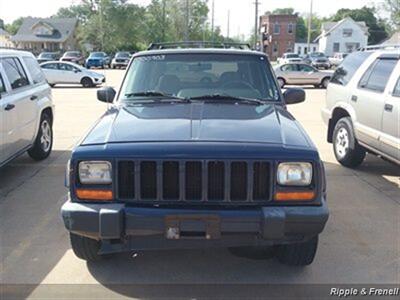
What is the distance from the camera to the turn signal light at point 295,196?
11.3 feet

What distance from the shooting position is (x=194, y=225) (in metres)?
3.31

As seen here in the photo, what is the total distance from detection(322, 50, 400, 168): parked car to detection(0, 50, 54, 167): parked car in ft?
15.4

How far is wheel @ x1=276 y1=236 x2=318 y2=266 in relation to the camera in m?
3.89

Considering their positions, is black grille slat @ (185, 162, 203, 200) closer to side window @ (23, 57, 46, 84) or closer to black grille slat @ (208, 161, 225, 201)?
black grille slat @ (208, 161, 225, 201)

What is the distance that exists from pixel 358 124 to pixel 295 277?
3801 millimetres

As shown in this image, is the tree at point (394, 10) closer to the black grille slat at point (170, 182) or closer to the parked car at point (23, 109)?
the parked car at point (23, 109)

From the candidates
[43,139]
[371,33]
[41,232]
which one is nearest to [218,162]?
[41,232]

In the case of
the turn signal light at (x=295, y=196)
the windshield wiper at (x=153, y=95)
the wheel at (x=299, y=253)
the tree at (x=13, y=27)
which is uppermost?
the tree at (x=13, y=27)

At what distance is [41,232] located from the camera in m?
4.85

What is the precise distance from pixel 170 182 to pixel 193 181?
0.53ft

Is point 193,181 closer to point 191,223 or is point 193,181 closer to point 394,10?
point 191,223

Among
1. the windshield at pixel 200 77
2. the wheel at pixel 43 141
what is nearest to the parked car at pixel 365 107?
the windshield at pixel 200 77

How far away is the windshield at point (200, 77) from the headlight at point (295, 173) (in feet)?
4.91

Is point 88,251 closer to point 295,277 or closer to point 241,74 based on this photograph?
point 295,277
